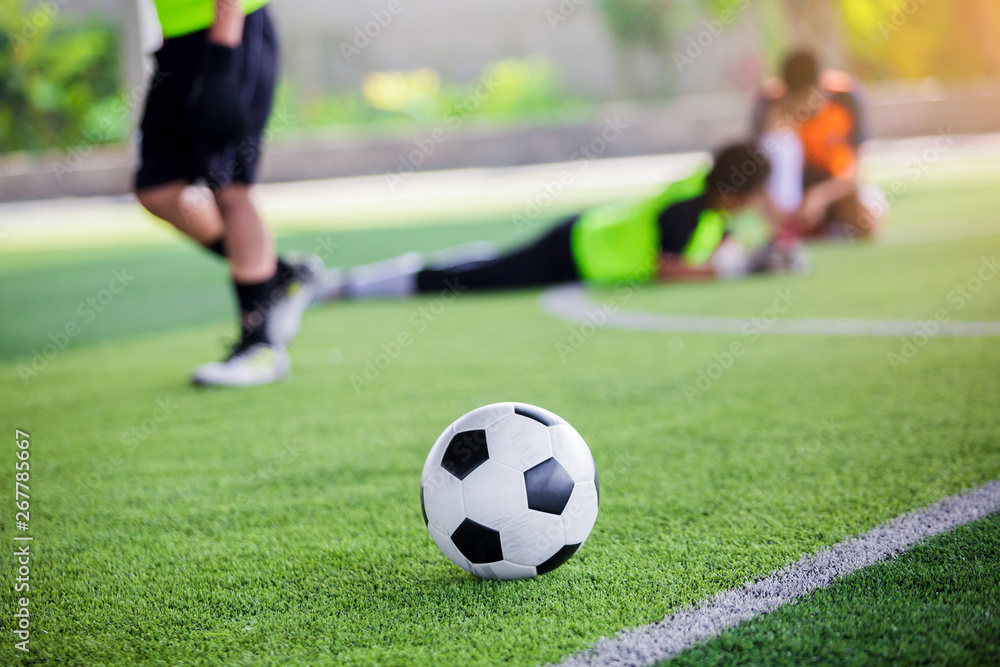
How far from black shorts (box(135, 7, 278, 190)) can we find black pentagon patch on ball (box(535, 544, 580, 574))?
2.39 meters

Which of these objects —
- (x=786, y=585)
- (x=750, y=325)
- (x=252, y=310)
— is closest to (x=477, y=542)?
(x=786, y=585)

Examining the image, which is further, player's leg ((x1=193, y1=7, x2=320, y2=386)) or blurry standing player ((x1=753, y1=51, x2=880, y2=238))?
blurry standing player ((x1=753, y1=51, x2=880, y2=238))

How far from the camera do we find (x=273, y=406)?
3.37m

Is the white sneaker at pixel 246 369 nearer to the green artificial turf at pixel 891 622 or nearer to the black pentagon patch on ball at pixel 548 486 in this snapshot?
the black pentagon patch on ball at pixel 548 486

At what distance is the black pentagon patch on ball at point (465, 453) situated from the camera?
1792 millimetres

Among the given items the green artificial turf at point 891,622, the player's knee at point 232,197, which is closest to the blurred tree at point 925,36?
the player's knee at point 232,197

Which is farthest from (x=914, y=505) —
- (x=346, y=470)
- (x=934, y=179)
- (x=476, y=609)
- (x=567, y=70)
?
(x=567, y=70)

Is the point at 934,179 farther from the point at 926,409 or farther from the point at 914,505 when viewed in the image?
the point at 914,505

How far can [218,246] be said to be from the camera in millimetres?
3822

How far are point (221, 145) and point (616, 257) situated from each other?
2.80 metres

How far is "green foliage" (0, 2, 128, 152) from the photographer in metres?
17.9

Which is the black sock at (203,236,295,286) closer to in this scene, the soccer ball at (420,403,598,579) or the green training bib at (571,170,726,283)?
the green training bib at (571,170,726,283)

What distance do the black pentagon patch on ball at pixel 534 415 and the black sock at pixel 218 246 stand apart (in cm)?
228

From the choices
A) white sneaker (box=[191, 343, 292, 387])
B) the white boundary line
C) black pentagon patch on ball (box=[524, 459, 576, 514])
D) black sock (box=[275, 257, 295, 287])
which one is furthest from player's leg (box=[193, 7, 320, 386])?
the white boundary line
